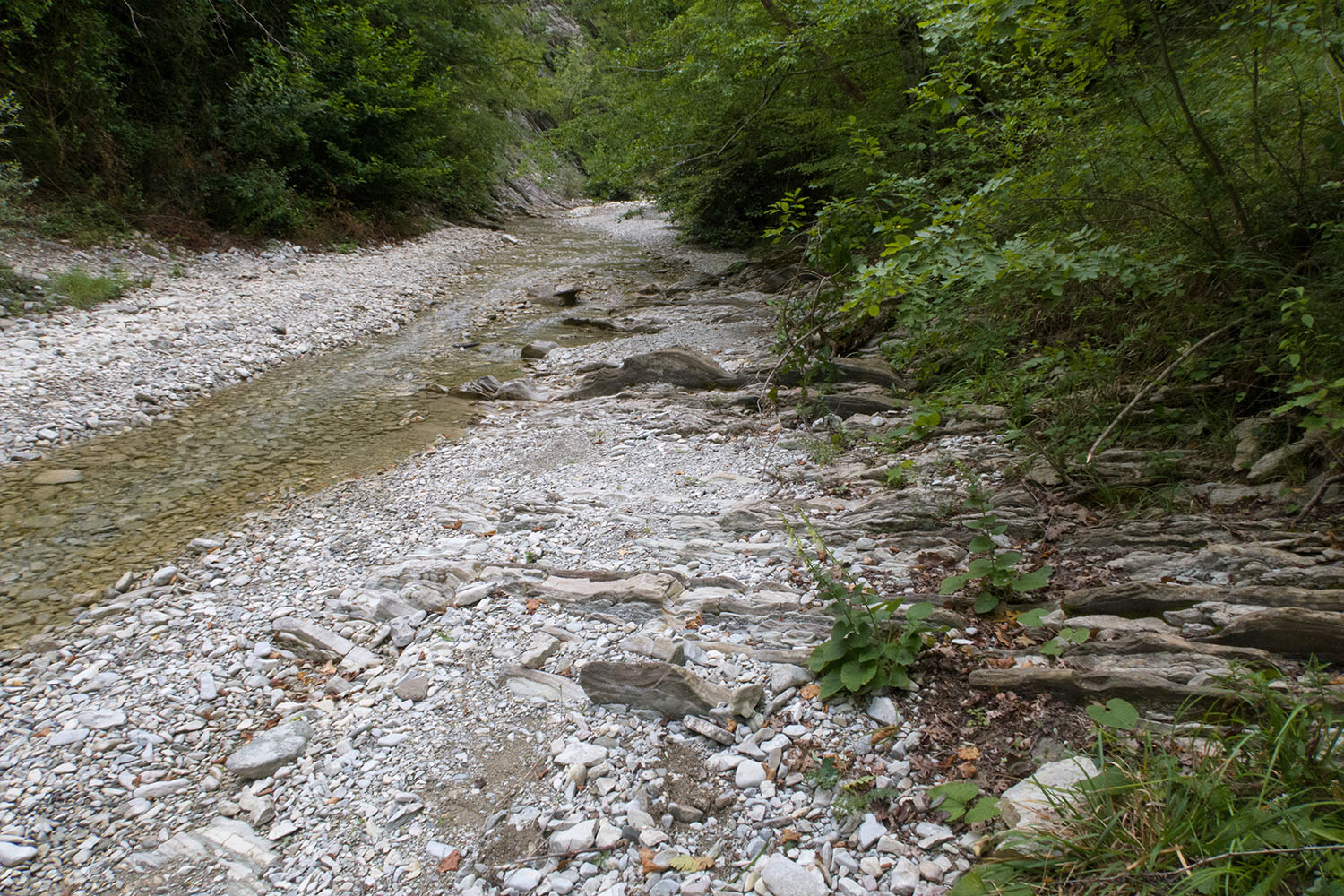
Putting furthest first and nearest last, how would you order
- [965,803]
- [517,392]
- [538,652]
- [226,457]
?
[517,392] < [226,457] < [538,652] < [965,803]

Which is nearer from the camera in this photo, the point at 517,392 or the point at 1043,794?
the point at 1043,794

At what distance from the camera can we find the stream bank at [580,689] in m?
2.40

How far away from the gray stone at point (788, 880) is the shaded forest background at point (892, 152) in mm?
2347

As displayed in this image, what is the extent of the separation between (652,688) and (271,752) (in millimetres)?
1658

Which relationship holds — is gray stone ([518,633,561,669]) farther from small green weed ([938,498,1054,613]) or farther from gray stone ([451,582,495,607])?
small green weed ([938,498,1054,613])

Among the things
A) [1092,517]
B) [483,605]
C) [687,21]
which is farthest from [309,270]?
[1092,517]

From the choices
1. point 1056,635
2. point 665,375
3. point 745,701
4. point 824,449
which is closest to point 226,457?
point 665,375

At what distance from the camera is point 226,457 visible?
677 cm

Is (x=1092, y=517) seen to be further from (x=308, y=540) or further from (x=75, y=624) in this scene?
A: (x=75, y=624)

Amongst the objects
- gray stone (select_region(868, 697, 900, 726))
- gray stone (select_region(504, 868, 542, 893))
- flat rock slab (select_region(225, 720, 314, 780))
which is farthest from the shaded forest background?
flat rock slab (select_region(225, 720, 314, 780))

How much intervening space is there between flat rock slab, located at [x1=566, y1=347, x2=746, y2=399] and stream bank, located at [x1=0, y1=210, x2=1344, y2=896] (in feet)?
9.78

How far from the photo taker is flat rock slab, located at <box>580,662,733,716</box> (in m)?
2.95

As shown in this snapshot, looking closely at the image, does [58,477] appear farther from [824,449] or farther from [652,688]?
[824,449]

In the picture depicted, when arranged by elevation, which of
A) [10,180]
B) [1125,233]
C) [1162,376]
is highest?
[10,180]
